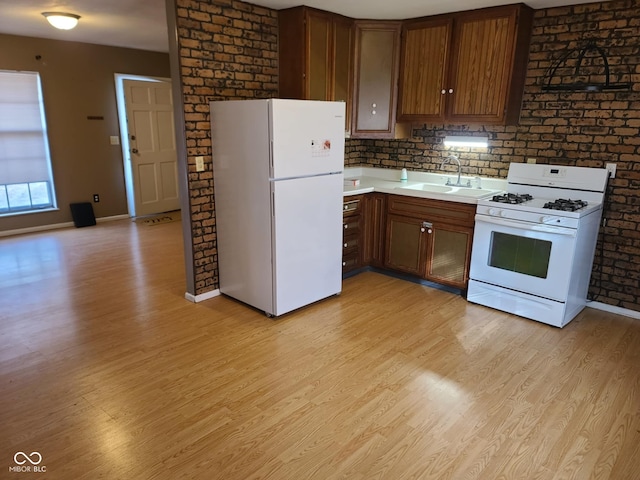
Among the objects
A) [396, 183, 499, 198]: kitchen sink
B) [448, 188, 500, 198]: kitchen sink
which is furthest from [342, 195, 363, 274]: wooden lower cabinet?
[448, 188, 500, 198]: kitchen sink

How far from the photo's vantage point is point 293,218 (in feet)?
10.7

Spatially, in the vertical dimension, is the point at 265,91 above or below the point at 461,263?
above

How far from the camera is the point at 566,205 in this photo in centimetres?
321

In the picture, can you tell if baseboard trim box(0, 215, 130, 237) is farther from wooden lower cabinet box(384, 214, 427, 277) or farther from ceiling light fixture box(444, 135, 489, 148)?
ceiling light fixture box(444, 135, 489, 148)

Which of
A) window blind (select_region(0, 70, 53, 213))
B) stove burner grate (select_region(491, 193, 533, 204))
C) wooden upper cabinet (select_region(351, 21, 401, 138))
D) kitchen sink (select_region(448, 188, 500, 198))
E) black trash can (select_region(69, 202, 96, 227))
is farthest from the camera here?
black trash can (select_region(69, 202, 96, 227))

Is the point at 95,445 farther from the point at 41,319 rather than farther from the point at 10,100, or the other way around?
the point at 10,100

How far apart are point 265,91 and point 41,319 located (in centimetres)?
253

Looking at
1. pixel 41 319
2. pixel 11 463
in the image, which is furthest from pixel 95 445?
pixel 41 319

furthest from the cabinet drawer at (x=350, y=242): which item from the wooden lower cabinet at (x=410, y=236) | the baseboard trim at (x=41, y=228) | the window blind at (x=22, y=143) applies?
the window blind at (x=22, y=143)

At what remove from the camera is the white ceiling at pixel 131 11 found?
3.48 meters

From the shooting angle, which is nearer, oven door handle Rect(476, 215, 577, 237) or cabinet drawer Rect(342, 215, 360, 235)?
oven door handle Rect(476, 215, 577, 237)

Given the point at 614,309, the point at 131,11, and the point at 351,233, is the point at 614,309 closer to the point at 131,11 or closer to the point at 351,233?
the point at 351,233

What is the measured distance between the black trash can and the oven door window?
17.4 feet

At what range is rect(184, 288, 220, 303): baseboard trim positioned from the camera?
12.2ft
